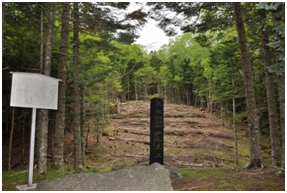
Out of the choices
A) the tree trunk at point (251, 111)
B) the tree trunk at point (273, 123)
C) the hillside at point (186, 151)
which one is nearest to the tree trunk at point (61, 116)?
the hillside at point (186, 151)

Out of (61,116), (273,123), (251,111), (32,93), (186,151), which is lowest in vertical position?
(186,151)

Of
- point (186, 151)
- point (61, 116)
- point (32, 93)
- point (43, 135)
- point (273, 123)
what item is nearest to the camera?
point (32, 93)

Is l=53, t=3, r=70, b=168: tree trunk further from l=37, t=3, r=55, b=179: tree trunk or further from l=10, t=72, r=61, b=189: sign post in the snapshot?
l=10, t=72, r=61, b=189: sign post

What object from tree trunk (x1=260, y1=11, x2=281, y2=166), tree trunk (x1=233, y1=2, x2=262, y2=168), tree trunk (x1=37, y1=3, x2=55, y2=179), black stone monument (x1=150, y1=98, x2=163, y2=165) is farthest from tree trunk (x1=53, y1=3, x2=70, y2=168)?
tree trunk (x1=260, y1=11, x2=281, y2=166)

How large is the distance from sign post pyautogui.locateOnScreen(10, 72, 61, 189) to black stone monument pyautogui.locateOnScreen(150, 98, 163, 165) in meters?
3.08

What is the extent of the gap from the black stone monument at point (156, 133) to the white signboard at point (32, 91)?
10.1ft

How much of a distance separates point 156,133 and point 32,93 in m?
3.83

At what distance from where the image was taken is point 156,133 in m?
7.25

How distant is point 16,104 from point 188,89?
2952 centimetres

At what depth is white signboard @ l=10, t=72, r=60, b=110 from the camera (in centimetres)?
511

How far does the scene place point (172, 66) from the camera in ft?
106

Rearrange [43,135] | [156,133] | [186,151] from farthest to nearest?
[186,151]
[156,133]
[43,135]

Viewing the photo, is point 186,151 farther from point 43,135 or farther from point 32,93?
point 32,93

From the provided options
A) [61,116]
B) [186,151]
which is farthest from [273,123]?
[186,151]
